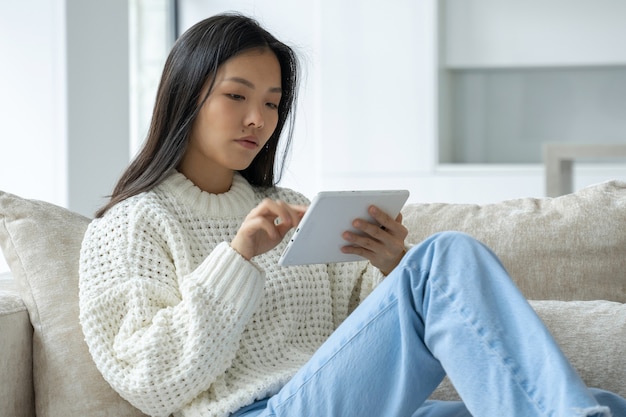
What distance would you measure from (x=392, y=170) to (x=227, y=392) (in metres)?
3.40

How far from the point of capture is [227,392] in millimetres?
1599

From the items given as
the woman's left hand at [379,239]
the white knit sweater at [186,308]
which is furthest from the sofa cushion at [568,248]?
the white knit sweater at [186,308]

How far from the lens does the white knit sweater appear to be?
5.04 feet

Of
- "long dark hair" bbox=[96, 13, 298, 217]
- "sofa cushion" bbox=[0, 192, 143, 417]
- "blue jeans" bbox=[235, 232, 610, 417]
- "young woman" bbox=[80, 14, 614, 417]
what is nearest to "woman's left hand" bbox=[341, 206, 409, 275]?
"young woman" bbox=[80, 14, 614, 417]

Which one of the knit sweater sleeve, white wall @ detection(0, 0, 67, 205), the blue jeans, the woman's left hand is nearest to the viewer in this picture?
the blue jeans

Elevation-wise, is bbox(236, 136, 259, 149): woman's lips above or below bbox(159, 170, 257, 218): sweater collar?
above

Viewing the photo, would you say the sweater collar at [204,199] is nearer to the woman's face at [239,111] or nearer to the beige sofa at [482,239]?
the woman's face at [239,111]

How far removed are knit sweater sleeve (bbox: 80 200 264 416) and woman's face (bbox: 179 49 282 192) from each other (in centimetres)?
25

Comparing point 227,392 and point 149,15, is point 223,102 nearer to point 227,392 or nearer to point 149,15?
point 227,392

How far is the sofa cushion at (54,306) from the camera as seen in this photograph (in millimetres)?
1618

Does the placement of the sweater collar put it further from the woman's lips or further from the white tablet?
the white tablet

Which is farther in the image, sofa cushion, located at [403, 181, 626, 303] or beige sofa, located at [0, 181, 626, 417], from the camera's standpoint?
sofa cushion, located at [403, 181, 626, 303]

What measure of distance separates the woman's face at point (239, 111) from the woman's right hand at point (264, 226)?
8.9 inches

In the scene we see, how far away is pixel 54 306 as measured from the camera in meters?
1.67
